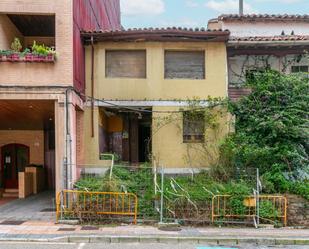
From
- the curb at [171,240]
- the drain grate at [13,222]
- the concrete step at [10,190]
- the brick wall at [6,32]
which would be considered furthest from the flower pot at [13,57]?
the concrete step at [10,190]

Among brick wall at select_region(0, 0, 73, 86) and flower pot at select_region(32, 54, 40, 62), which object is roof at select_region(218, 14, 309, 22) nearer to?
brick wall at select_region(0, 0, 73, 86)

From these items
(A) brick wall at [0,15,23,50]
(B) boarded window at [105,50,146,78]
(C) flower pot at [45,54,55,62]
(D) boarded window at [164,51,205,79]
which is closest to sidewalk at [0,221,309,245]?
(C) flower pot at [45,54,55,62]

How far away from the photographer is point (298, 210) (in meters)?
14.0

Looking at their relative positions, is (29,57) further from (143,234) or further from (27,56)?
(143,234)

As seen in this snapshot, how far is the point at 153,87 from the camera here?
16891mm

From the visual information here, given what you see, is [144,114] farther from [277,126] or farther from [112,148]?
[277,126]

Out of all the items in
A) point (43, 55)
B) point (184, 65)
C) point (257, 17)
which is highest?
point (257, 17)

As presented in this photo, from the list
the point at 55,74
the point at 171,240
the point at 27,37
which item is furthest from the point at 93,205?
the point at 27,37

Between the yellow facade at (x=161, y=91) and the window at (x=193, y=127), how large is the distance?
22 centimetres

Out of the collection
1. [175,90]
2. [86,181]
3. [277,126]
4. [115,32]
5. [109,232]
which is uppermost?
[115,32]

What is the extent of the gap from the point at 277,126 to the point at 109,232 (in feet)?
22.2

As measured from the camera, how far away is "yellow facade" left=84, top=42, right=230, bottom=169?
1683 cm

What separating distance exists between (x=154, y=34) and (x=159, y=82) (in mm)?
1831

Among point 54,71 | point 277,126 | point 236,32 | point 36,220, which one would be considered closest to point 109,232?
point 36,220
